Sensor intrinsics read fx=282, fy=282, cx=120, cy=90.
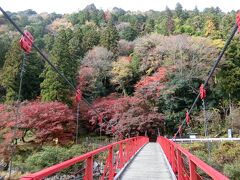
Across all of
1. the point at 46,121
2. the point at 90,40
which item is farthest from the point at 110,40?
the point at 46,121

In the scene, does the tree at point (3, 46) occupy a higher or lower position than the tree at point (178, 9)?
lower

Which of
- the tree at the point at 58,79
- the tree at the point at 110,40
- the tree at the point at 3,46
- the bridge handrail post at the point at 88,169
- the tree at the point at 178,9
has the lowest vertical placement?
the bridge handrail post at the point at 88,169

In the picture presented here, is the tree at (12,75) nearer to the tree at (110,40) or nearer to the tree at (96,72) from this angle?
the tree at (96,72)

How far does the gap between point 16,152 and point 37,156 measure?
444cm

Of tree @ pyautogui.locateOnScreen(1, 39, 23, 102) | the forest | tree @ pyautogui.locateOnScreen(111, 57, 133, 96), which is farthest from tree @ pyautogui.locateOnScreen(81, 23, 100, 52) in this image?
tree @ pyautogui.locateOnScreen(1, 39, 23, 102)

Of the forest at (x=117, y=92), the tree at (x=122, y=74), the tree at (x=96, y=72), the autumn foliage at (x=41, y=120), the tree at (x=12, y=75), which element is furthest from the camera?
the tree at (x=122, y=74)

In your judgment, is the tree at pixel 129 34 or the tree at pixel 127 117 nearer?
the tree at pixel 127 117

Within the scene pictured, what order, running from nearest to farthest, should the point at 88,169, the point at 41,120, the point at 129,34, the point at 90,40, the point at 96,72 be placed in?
the point at 88,169 → the point at 41,120 → the point at 96,72 → the point at 90,40 → the point at 129,34

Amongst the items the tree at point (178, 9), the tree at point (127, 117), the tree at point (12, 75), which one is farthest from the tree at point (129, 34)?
the tree at point (12, 75)

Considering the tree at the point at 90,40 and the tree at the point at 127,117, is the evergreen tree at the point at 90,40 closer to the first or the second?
the tree at the point at 90,40

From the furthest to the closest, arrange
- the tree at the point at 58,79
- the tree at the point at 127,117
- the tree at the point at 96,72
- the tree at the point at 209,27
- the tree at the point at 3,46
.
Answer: the tree at the point at 209,27, the tree at the point at 3,46, the tree at the point at 96,72, the tree at the point at 127,117, the tree at the point at 58,79

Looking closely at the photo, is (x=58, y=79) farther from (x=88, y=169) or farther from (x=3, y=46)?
(x=88, y=169)

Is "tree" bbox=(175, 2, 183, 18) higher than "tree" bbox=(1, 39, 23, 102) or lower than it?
higher

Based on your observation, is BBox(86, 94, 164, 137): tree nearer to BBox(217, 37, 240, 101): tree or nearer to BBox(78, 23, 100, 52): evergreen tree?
BBox(217, 37, 240, 101): tree
